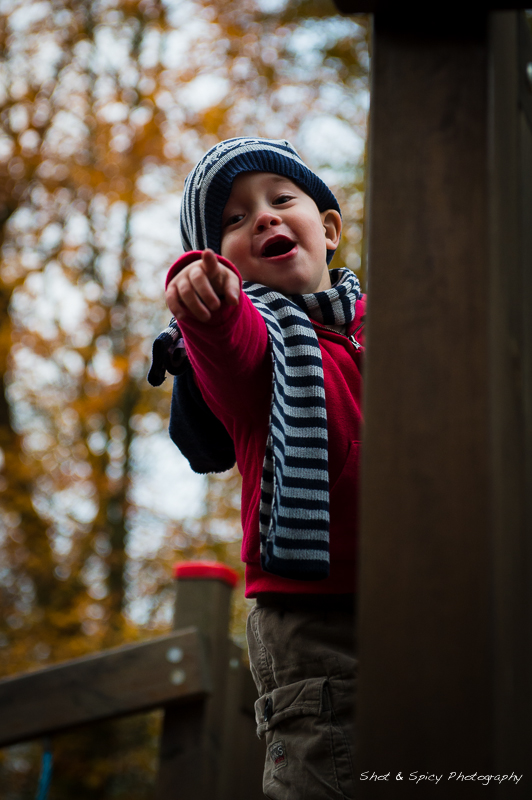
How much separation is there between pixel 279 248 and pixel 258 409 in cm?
36

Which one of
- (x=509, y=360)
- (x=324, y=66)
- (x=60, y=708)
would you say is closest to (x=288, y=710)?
(x=509, y=360)

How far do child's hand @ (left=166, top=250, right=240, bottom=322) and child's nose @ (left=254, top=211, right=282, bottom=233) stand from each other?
433 mm

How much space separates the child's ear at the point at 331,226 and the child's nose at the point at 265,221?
28 cm

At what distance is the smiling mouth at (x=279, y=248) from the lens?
150 cm

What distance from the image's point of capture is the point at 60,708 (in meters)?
2.22

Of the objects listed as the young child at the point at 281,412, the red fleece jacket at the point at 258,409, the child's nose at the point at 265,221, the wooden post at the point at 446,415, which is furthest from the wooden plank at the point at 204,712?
the wooden post at the point at 446,415

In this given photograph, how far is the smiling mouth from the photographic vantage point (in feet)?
4.91

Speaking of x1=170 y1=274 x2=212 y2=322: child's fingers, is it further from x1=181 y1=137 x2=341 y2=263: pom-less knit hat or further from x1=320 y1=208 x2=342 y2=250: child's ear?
x1=320 y1=208 x2=342 y2=250: child's ear

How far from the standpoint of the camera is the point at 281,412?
1.22 meters

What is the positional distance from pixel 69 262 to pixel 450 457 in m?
5.78

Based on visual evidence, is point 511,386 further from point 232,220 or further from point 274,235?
point 232,220

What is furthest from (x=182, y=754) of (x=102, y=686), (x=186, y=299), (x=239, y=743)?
(x=186, y=299)

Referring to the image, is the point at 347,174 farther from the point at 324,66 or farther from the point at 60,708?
the point at 60,708

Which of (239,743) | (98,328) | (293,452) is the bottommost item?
(239,743)
